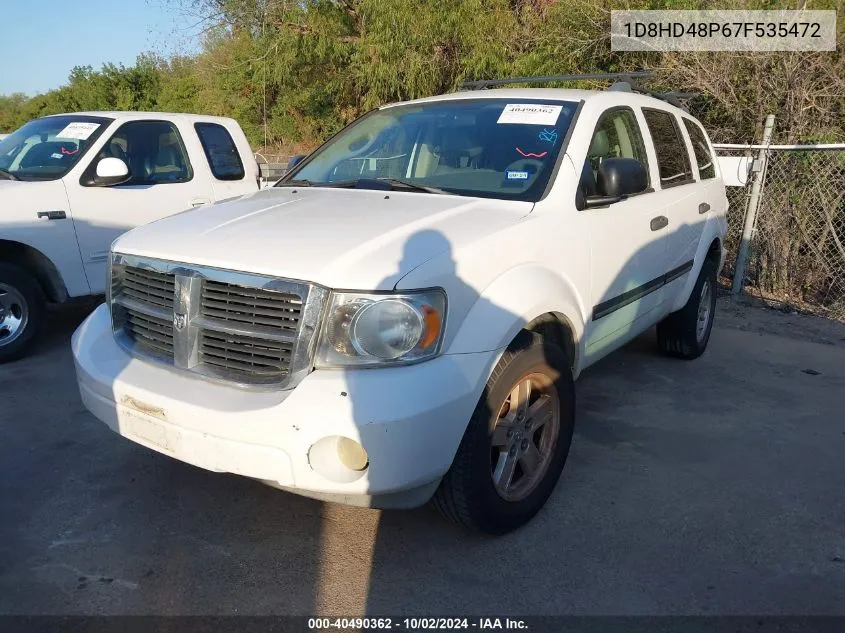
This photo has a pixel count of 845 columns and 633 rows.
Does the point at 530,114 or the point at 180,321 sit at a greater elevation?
the point at 530,114

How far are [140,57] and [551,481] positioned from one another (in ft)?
125

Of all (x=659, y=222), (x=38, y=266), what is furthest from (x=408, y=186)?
(x=38, y=266)

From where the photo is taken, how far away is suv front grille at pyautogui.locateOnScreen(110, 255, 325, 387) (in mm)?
2621

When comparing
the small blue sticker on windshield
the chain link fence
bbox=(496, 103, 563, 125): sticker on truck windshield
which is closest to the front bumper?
the small blue sticker on windshield

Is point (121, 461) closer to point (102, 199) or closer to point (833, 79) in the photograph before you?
point (102, 199)

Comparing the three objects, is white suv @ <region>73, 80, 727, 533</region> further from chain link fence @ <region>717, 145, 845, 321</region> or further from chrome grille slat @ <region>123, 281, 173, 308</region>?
chain link fence @ <region>717, 145, 845, 321</region>

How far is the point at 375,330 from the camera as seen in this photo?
8.42ft

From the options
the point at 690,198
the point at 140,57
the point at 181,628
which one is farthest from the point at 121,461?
the point at 140,57

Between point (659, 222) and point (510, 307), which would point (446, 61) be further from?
point (510, 307)

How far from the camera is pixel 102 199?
5.89m

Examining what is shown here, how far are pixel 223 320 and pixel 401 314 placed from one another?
73 cm

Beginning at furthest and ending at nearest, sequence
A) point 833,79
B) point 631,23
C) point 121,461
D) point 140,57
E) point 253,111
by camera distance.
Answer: point 140,57 < point 253,111 < point 631,23 < point 833,79 < point 121,461

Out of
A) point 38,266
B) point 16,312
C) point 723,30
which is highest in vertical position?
point 723,30

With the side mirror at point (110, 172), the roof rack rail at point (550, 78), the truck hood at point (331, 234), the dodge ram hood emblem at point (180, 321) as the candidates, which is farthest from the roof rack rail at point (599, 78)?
the dodge ram hood emblem at point (180, 321)
